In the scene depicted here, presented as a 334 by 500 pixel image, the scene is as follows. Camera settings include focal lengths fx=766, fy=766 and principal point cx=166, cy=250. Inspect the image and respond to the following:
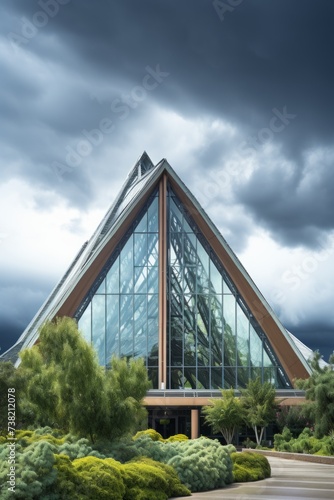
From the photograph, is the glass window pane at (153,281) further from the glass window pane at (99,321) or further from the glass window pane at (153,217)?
the glass window pane at (99,321)

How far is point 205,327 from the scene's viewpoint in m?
49.9

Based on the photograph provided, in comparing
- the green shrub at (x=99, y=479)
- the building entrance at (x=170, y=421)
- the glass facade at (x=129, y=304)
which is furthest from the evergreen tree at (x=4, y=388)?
the building entrance at (x=170, y=421)

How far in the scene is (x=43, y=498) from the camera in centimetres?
1477

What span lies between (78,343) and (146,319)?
89.3 ft

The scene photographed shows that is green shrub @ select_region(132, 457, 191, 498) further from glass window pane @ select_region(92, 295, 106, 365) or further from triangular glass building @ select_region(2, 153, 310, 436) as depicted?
glass window pane @ select_region(92, 295, 106, 365)

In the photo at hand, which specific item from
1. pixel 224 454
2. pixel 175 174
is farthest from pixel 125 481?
pixel 175 174

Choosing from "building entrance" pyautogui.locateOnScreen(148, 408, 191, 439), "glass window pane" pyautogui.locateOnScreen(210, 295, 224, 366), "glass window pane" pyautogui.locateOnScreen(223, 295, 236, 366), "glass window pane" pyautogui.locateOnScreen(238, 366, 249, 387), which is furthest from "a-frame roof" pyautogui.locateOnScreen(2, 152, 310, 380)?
"building entrance" pyautogui.locateOnScreen(148, 408, 191, 439)

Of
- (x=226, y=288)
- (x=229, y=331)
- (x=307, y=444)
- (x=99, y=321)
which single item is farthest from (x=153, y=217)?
(x=307, y=444)

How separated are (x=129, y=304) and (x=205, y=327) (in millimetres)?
5191

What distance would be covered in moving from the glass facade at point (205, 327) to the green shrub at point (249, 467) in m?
23.2

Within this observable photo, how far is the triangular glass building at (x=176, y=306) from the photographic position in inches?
1932

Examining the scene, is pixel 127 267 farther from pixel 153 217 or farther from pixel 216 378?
pixel 216 378

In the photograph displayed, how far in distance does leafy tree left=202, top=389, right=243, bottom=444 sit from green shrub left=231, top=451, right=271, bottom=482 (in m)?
18.4

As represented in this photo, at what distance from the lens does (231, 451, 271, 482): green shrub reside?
24188 millimetres
